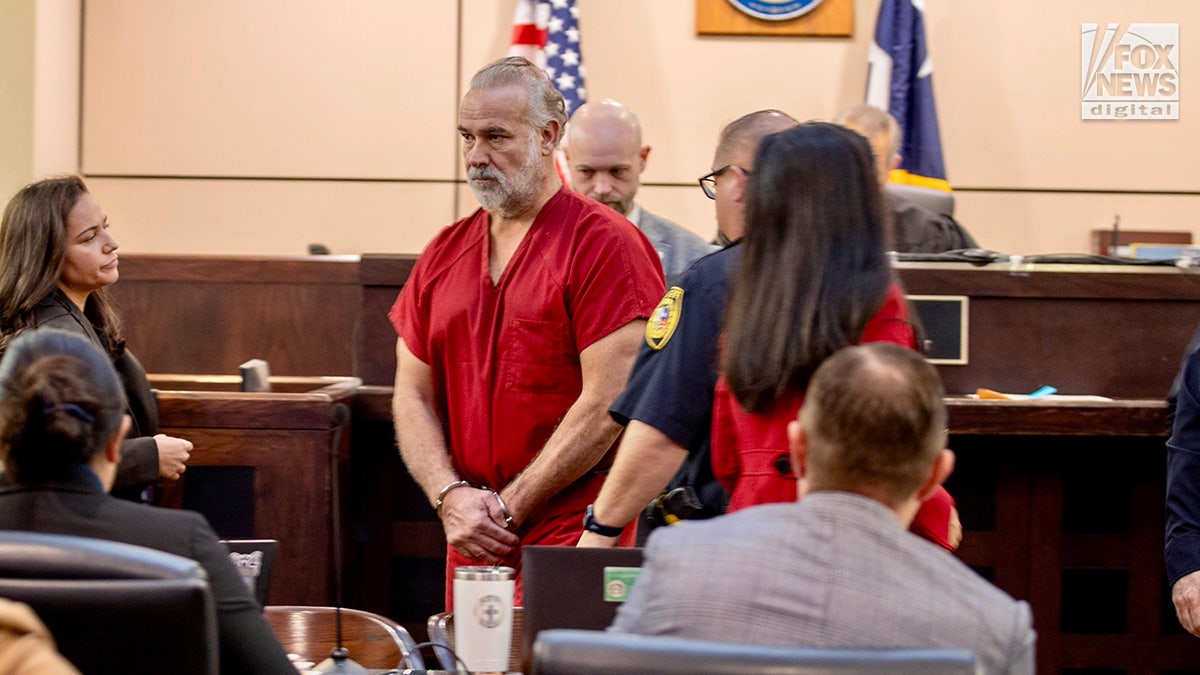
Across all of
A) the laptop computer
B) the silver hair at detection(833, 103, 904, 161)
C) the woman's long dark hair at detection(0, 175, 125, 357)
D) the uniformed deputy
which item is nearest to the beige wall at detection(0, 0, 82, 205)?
the woman's long dark hair at detection(0, 175, 125, 357)

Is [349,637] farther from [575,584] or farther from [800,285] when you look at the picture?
[800,285]

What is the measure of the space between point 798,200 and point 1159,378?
80.9 inches

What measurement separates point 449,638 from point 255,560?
0.29 metres

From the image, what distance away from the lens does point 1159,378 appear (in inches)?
133

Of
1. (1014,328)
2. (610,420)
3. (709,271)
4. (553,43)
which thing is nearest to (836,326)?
(709,271)

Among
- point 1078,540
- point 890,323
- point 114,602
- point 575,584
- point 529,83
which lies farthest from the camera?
point 1078,540

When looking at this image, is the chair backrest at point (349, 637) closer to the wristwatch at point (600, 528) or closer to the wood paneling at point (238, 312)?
the wristwatch at point (600, 528)

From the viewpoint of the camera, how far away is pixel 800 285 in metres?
1.66

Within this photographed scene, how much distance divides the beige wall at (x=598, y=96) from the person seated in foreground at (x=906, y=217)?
3.84 ft

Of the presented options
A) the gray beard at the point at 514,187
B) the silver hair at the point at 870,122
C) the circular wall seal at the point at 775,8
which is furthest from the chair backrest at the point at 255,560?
the circular wall seal at the point at 775,8

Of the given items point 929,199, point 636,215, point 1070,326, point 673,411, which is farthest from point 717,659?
point 929,199

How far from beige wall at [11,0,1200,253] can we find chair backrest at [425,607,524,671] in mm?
3797

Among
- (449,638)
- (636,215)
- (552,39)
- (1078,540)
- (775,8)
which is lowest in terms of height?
(1078,540)

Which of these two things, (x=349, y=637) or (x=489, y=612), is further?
(x=349, y=637)
